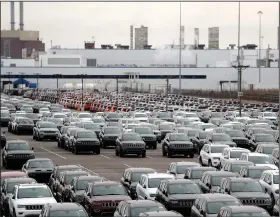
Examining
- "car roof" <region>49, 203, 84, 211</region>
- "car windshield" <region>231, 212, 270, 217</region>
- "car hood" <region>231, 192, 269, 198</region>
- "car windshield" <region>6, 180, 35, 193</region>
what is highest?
"car windshield" <region>231, 212, 270, 217</region>

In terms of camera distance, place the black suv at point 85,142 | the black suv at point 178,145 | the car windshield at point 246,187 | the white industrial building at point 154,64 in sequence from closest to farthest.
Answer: the car windshield at point 246,187
the black suv at point 178,145
the black suv at point 85,142
the white industrial building at point 154,64

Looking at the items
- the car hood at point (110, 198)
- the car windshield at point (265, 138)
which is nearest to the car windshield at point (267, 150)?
the car windshield at point (265, 138)

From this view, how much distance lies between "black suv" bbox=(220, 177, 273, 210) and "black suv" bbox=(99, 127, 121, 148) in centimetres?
2657

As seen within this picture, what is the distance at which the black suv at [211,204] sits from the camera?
2081cm

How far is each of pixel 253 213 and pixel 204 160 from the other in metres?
21.1

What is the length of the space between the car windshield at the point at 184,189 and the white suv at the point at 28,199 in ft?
10.6

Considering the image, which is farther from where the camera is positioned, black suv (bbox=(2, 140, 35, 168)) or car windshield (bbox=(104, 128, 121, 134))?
car windshield (bbox=(104, 128, 121, 134))

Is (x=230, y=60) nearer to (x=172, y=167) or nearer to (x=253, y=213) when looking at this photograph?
(x=172, y=167)

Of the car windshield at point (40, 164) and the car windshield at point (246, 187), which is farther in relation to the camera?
the car windshield at point (40, 164)

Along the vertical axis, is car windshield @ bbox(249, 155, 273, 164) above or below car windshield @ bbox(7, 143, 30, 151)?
above

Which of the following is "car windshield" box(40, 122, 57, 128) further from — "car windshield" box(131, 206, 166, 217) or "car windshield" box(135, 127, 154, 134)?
"car windshield" box(131, 206, 166, 217)

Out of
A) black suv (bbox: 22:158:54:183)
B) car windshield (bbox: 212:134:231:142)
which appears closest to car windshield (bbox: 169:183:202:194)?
black suv (bbox: 22:158:54:183)

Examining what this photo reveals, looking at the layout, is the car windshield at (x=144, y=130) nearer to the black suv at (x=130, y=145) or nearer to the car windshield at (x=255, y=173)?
the black suv at (x=130, y=145)

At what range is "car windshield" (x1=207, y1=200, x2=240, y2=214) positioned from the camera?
68.2 feet
